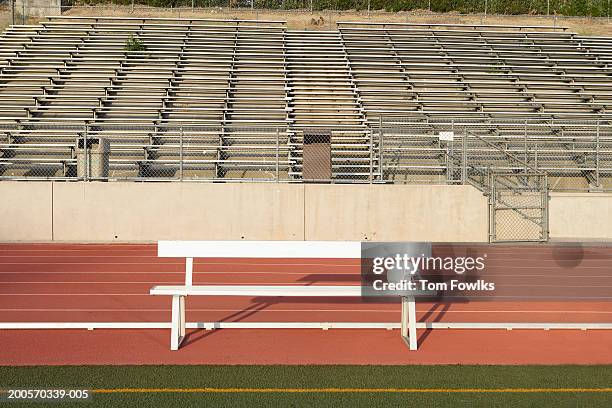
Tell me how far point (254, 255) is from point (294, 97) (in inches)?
567

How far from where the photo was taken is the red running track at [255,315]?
5.88 meters

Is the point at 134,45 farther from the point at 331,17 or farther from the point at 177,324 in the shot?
the point at 177,324

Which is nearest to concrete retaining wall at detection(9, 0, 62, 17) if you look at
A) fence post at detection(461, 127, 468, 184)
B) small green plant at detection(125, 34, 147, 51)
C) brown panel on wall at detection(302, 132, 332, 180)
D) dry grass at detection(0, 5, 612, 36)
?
dry grass at detection(0, 5, 612, 36)

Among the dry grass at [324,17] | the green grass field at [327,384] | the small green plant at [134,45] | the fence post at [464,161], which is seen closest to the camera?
the green grass field at [327,384]

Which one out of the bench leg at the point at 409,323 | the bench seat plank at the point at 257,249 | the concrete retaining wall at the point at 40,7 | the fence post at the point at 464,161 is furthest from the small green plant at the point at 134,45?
the bench leg at the point at 409,323

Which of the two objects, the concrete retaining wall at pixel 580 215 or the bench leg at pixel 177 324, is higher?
the concrete retaining wall at pixel 580 215

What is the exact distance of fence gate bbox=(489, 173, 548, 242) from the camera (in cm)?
1467

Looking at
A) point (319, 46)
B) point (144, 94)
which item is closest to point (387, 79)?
point (319, 46)

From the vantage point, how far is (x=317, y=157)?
581 inches

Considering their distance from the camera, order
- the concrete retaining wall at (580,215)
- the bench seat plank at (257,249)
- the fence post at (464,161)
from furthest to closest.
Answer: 1. the concrete retaining wall at (580,215)
2. the fence post at (464,161)
3. the bench seat plank at (257,249)

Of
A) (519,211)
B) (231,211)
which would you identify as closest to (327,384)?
(231,211)

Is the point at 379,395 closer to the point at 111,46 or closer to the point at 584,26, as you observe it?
the point at 111,46

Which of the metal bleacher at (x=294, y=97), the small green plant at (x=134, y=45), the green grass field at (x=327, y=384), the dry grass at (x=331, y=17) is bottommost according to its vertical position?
the green grass field at (x=327, y=384)

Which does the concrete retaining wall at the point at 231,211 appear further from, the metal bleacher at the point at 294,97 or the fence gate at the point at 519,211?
the fence gate at the point at 519,211
